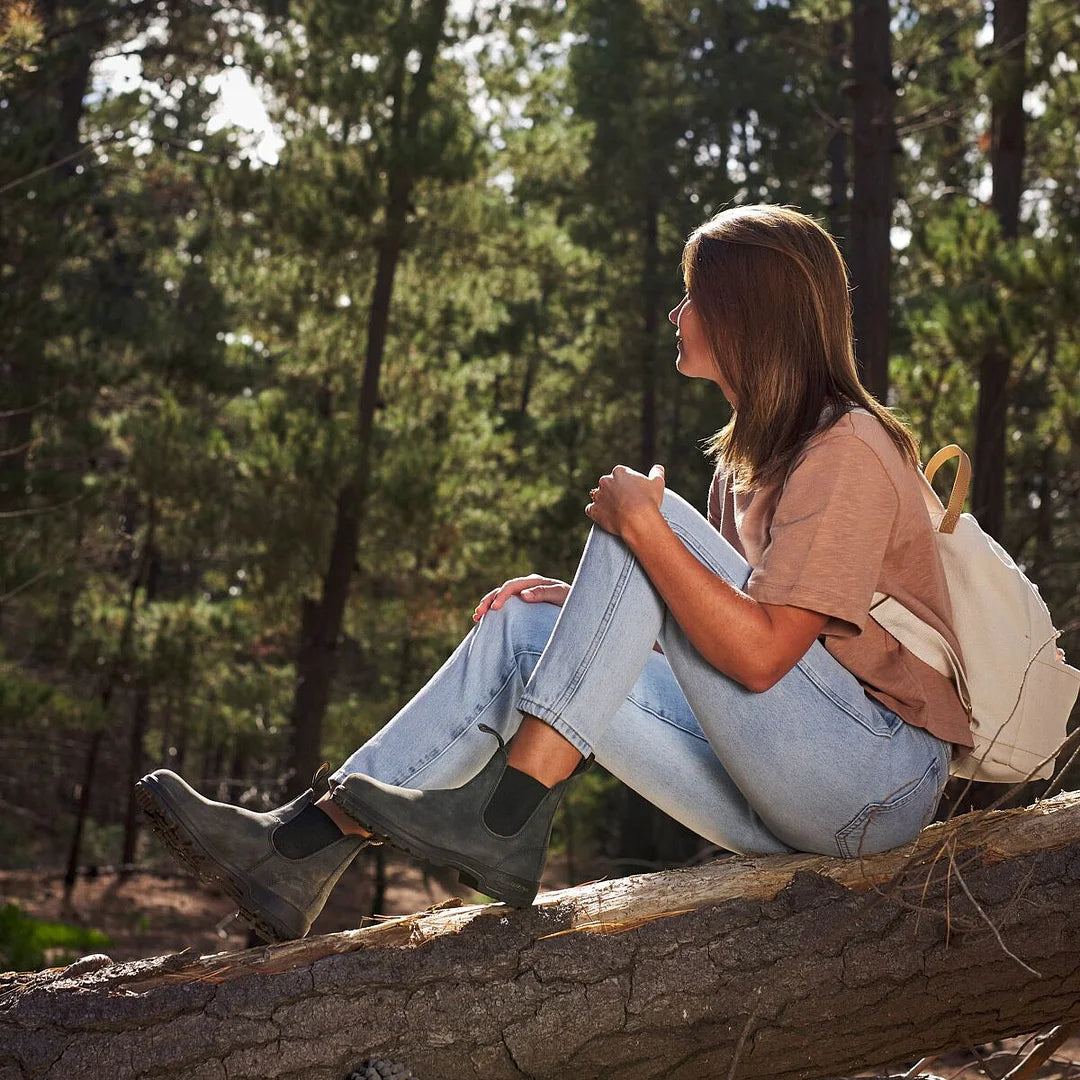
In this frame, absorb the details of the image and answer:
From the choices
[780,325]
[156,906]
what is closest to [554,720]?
[780,325]

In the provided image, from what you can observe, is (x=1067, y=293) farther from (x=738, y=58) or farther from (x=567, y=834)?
(x=738, y=58)

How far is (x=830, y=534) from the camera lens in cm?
194

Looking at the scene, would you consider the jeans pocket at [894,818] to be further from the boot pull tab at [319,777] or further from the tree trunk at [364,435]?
the tree trunk at [364,435]

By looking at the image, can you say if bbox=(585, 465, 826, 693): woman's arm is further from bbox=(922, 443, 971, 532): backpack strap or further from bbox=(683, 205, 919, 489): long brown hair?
bbox=(922, 443, 971, 532): backpack strap

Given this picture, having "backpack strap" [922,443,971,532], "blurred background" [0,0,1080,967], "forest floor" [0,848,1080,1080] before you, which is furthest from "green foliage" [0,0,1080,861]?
"backpack strap" [922,443,971,532]

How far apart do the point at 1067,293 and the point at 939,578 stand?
13.5 ft

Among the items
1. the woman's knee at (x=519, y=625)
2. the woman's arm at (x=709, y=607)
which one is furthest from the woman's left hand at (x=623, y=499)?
the woman's knee at (x=519, y=625)

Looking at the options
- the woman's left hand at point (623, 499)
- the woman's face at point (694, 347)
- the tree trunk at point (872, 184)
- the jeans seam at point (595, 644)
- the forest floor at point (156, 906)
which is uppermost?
the tree trunk at point (872, 184)

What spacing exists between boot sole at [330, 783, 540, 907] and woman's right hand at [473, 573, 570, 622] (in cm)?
51

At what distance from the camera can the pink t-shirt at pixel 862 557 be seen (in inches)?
76.4

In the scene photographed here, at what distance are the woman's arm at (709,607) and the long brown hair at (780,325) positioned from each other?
28 centimetres

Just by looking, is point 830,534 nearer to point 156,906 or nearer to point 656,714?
point 656,714

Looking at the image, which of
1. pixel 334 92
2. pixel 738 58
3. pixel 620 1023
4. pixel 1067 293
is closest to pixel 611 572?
pixel 620 1023

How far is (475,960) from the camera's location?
1.94 meters
